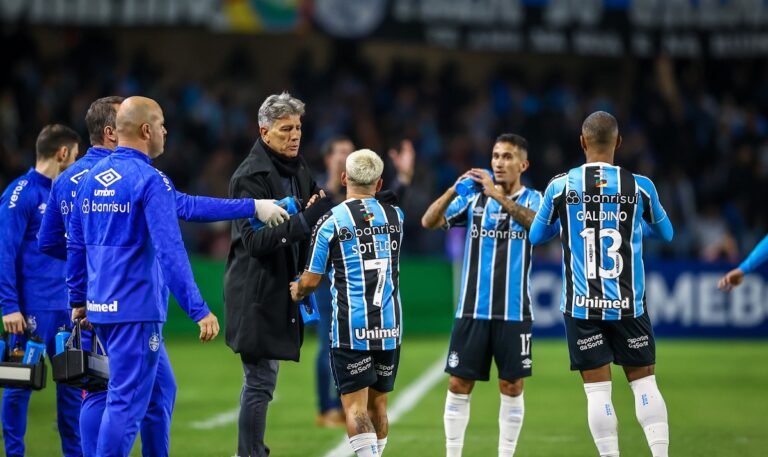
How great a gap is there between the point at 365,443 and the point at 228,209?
1.64 m

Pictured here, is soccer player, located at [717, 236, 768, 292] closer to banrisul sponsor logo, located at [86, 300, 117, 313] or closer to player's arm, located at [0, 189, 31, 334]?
banrisul sponsor logo, located at [86, 300, 117, 313]

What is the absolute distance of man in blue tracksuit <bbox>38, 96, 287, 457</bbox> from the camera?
267 inches

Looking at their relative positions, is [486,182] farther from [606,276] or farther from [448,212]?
[606,276]

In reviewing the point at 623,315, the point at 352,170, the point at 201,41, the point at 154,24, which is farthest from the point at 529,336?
the point at 201,41

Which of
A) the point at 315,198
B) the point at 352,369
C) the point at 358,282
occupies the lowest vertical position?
the point at 352,369

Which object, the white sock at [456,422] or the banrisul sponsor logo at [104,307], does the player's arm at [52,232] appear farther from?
the white sock at [456,422]

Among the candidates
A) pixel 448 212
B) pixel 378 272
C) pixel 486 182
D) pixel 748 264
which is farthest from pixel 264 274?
pixel 748 264

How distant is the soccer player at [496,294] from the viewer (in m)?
7.78

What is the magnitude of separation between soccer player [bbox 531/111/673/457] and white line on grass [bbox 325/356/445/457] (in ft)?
7.54

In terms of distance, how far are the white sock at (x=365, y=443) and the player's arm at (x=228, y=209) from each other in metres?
1.39

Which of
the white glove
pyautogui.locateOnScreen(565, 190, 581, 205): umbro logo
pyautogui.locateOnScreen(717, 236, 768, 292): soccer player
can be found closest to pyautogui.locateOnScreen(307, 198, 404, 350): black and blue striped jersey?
the white glove

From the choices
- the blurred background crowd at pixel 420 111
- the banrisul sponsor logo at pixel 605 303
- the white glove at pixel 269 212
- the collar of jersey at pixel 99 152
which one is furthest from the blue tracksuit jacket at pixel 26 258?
the blurred background crowd at pixel 420 111

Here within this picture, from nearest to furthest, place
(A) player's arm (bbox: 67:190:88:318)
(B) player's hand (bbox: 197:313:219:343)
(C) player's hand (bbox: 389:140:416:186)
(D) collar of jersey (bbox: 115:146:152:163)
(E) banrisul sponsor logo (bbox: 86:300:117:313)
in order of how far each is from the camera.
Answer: (B) player's hand (bbox: 197:313:219:343) → (E) banrisul sponsor logo (bbox: 86:300:117:313) → (D) collar of jersey (bbox: 115:146:152:163) → (A) player's arm (bbox: 67:190:88:318) → (C) player's hand (bbox: 389:140:416:186)

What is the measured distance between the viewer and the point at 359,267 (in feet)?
23.0
